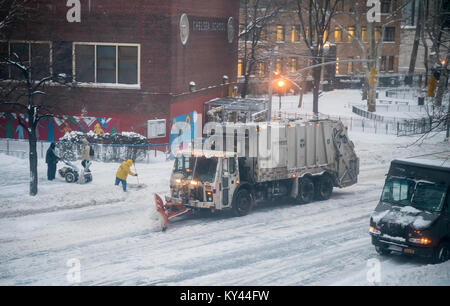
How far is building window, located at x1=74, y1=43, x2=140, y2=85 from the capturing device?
1426 inches

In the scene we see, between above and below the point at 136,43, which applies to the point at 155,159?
below

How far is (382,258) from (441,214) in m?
2.04

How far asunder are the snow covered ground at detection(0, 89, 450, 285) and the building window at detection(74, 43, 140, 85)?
402 inches

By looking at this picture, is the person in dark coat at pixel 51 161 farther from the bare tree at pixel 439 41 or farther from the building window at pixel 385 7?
the building window at pixel 385 7

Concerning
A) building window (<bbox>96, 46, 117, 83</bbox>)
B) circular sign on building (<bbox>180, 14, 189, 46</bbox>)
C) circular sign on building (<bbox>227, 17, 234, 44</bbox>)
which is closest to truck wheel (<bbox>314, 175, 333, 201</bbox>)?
circular sign on building (<bbox>180, 14, 189, 46</bbox>)

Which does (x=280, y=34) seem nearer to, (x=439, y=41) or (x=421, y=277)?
(x=439, y=41)

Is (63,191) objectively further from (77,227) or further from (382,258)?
(382,258)

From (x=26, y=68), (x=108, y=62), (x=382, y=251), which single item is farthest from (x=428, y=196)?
(x=108, y=62)

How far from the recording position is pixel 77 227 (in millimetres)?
20625

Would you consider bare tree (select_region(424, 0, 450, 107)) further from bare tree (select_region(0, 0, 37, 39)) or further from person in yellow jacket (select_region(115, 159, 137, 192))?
bare tree (select_region(0, 0, 37, 39))

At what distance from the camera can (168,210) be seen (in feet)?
70.0
